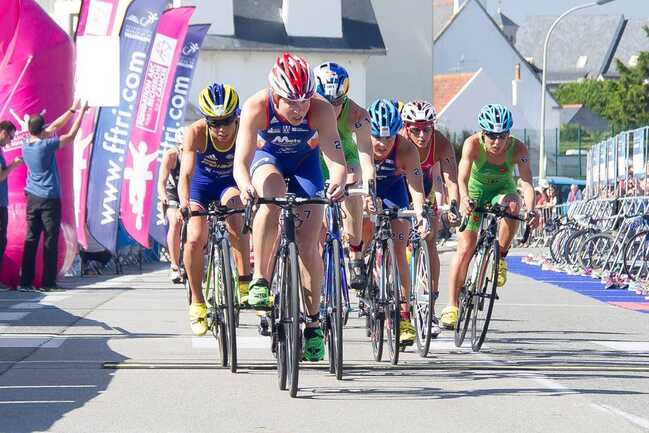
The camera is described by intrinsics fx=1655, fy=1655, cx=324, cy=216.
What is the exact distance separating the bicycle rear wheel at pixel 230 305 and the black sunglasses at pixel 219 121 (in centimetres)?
122

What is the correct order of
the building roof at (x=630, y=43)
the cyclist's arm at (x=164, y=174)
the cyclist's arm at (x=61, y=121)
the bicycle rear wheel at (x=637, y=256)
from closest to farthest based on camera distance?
the cyclist's arm at (x=164, y=174) → the cyclist's arm at (x=61, y=121) → the bicycle rear wheel at (x=637, y=256) → the building roof at (x=630, y=43)

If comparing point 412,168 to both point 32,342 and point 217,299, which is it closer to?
point 217,299

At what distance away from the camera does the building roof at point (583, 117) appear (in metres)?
141

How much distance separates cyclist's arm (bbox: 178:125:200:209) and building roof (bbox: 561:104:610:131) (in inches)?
5128

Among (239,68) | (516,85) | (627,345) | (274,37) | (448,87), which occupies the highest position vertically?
(274,37)

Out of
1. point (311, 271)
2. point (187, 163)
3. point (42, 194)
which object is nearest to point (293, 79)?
point (311, 271)

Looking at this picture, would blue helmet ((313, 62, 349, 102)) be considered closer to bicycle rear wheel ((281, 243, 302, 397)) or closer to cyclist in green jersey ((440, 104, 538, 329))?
cyclist in green jersey ((440, 104, 538, 329))

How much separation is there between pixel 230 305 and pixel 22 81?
10842 millimetres

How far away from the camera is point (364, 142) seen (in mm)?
11727

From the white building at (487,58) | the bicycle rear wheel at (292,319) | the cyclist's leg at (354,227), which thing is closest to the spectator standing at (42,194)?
the cyclist's leg at (354,227)

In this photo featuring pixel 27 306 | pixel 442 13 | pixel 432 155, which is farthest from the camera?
pixel 442 13

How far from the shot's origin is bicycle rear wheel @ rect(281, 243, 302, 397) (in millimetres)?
9148

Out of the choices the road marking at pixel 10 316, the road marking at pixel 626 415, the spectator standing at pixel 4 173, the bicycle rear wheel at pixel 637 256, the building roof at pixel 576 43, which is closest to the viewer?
the road marking at pixel 626 415

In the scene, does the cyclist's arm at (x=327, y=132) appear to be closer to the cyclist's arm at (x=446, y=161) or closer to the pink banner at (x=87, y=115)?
the cyclist's arm at (x=446, y=161)
